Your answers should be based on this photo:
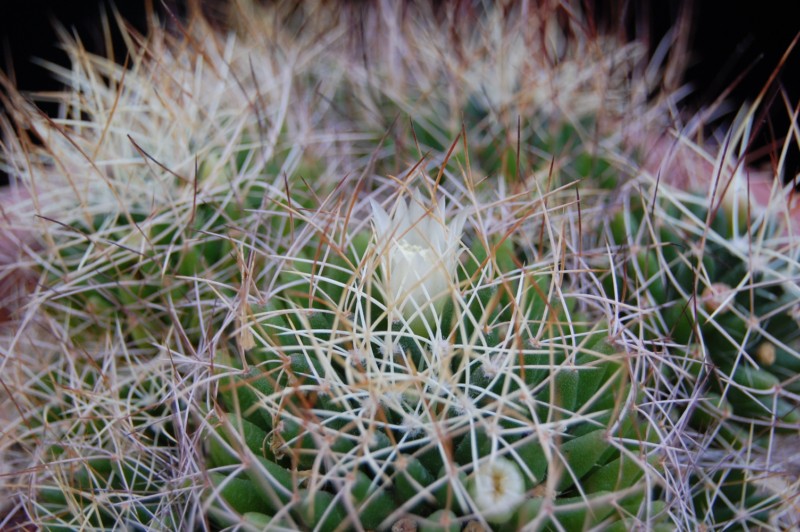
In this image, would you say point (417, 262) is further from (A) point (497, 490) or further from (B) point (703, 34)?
(B) point (703, 34)

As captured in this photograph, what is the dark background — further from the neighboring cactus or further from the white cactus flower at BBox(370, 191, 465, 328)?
the white cactus flower at BBox(370, 191, 465, 328)

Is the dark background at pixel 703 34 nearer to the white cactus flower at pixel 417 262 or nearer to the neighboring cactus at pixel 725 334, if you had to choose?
the neighboring cactus at pixel 725 334

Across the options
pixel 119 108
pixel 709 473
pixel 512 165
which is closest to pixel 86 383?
pixel 119 108

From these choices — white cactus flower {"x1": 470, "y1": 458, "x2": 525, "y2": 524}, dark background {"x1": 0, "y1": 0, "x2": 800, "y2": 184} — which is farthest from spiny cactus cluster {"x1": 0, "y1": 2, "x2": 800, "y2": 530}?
dark background {"x1": 0, "y1": 0, "x2": 800, "y2": 184}

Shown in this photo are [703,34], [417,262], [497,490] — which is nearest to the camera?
[497,490]

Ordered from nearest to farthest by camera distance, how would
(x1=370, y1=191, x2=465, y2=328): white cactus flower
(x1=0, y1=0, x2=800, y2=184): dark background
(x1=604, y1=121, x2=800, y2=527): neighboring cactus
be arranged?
1. (x1=370, y1=191, x2=465, y2=328): white cactus flower
2. (x1=604, y1=121, x2=800, y2=527): neighboring cactus
3. (x1=0, y1=0, x2=800, y2=184): dark background

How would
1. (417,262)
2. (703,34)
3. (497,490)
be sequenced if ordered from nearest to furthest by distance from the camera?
(497,490) → (417,262) → (703,34)

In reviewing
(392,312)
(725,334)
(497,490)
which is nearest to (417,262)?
(392,312)
